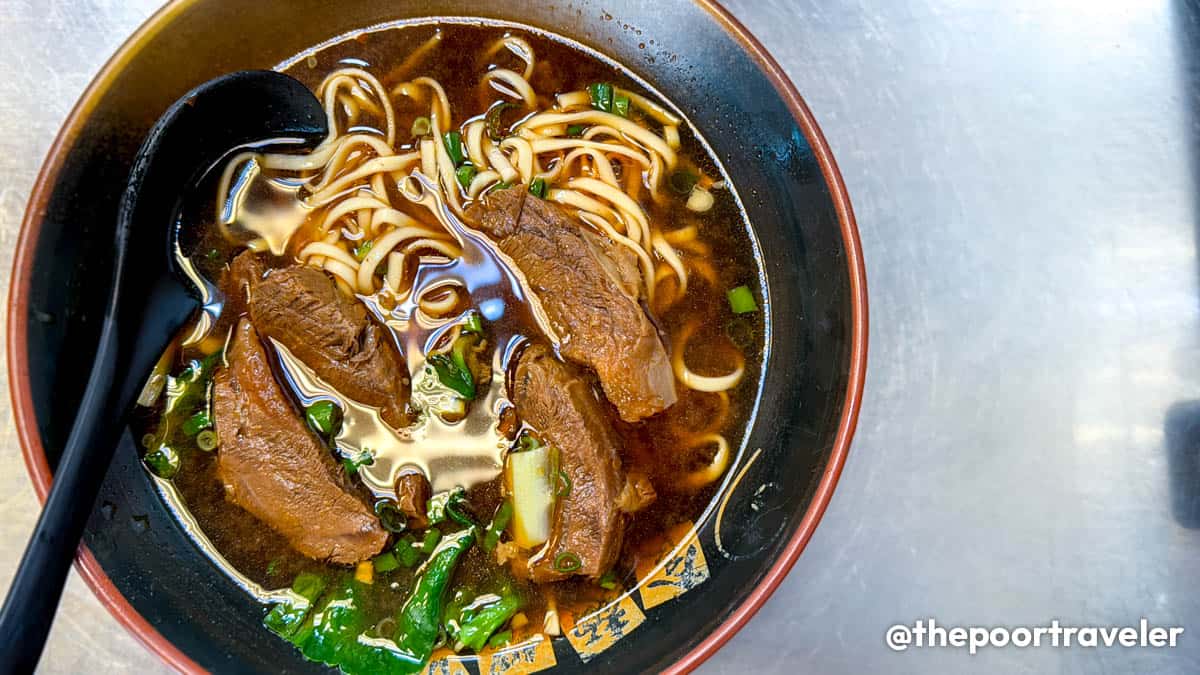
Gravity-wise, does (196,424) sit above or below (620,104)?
below

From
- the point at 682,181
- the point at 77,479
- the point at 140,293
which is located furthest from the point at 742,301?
the point at 77,479

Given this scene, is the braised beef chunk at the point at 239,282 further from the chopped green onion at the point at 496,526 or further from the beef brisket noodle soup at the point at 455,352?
the chopped green onion at the point at 496,526

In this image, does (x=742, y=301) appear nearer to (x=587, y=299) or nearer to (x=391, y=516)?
(x=587, y=299)

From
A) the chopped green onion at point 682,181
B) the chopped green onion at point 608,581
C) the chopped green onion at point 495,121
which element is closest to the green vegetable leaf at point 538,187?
the chopped green onion at point 495,121

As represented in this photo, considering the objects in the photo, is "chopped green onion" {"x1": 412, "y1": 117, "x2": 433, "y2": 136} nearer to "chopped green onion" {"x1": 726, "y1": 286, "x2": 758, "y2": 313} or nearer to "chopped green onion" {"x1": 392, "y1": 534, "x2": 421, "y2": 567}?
"chopped green onion" {"x1": 726, "y1": 286, "x2": 758, "y2": 313}

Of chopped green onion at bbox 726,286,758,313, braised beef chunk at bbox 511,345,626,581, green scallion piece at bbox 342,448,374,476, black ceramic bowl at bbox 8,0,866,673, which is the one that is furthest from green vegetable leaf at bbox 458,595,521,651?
chopped green onion at bbox 726,286,758,313

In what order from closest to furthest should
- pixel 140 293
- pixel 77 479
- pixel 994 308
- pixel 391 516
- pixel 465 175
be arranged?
pixel 77 479, pixel 140 293, pixel 391 516, pixel 465 175, pixel 994 308

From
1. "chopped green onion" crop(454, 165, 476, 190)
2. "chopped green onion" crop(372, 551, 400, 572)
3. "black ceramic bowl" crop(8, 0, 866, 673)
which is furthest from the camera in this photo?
"chopped green onion" crop(454, 165, 476, 190)
